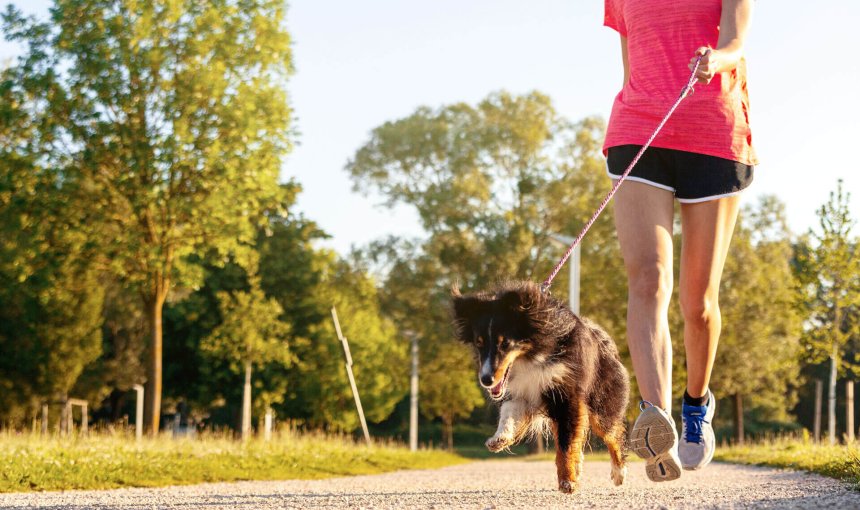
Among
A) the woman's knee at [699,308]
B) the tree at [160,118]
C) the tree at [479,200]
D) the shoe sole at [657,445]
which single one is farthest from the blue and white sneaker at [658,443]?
the tree at [479,200]

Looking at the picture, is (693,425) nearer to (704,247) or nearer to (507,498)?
(704,247)

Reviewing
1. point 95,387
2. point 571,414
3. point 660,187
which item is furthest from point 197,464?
point 95,387

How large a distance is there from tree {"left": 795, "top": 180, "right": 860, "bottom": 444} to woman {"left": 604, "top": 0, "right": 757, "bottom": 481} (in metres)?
16.0

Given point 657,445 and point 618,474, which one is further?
point 618,474

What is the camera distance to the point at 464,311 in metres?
5.56

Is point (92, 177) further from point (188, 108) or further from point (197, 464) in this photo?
point (197, 464)

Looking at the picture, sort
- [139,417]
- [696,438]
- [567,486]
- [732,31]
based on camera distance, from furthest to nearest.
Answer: [139,417] → [567,486] → [696,438] → [732,31]

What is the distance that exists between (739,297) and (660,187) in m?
29.1

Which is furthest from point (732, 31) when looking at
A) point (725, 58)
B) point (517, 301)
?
point (517, 301)

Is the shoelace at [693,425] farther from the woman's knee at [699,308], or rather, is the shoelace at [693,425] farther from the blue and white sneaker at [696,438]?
the woman's knee at [699,308]

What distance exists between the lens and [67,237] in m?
18.0

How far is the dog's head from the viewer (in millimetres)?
5285

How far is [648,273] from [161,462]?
7.34 metres

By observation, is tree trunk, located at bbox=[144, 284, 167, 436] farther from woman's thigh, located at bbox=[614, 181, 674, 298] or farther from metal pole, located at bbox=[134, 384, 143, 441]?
woman's thigh, located at bbox=[614, 181, 674, 298]
